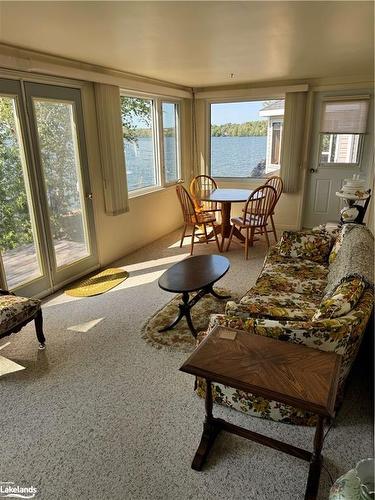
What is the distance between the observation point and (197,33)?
2.41m

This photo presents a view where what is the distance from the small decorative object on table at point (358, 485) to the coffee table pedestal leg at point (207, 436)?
0.65 m

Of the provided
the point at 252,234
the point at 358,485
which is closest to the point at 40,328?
the point at 358,485

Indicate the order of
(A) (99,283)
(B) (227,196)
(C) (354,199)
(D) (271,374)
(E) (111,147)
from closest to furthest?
1. (D) (271,374)
2. (C) (354,199)
3. (A) (99,283)
4. (E) (111,147)
5. (B) (227,196)

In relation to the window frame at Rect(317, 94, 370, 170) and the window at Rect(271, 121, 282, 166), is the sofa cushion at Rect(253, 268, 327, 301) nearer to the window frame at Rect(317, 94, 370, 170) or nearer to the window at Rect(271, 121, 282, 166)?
the window frame at Rect(317, 94, 370, 170)

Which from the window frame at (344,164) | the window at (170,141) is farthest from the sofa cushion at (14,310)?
the window frame at (344,164)

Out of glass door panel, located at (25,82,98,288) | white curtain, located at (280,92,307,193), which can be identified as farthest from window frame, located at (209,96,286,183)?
glass door panel, located at (25,82,98,288)

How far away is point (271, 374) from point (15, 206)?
2.66m

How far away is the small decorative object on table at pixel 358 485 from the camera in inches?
42.8

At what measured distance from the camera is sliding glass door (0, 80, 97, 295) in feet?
9.73

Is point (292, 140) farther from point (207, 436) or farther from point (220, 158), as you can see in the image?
point (207, 436)

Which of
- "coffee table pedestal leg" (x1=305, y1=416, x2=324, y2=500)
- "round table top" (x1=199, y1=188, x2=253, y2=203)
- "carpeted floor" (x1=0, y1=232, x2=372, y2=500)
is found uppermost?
"round table top" (x1=199, y1=188, x2=253, y2=203)

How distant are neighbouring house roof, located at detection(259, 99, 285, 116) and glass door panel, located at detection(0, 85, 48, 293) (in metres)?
3.81

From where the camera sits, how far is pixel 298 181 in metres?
5.36

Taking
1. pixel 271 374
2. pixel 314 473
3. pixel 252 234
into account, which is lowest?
pixel 314 473
